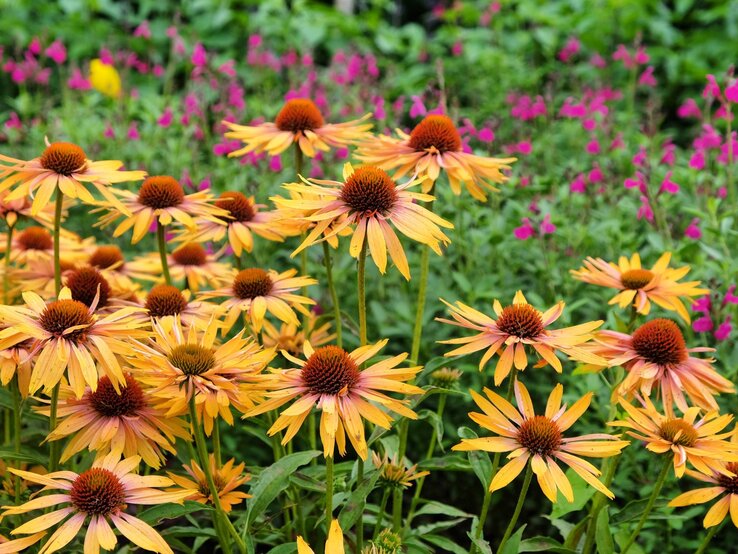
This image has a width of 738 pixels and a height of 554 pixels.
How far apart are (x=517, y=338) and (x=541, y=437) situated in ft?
0.71

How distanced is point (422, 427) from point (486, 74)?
3.35 meters

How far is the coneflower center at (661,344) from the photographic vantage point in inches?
75.3

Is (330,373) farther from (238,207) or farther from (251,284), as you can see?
(238,207)

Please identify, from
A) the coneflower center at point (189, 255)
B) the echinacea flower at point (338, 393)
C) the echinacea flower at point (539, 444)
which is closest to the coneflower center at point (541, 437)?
the echinacea flower at point (539, 444)

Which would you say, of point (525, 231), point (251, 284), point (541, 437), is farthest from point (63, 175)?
point (525, 231)

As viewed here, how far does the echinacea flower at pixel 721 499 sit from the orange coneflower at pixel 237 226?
3.77 ft

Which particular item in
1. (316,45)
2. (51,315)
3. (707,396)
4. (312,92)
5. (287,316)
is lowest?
(316,45)

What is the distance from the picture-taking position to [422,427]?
3092mm

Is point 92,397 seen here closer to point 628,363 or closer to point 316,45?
point 628,363

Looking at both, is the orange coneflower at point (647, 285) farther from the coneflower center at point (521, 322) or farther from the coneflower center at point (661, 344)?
the coneflower center at point (521, 322)

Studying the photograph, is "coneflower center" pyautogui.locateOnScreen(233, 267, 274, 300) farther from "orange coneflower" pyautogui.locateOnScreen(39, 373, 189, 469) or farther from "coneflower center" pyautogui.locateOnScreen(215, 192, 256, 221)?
"orange coneflower" pyautogui.locateOnScreen(39, 373, 189, 469)

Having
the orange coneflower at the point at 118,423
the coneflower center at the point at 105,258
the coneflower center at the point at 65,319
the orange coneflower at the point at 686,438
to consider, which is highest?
the coneflower center at the point at 65,319

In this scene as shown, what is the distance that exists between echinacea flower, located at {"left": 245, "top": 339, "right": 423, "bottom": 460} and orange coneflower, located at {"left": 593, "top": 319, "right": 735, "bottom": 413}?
540 mm

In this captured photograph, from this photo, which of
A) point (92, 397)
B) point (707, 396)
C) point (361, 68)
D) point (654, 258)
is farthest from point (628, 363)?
point (361, 68)
